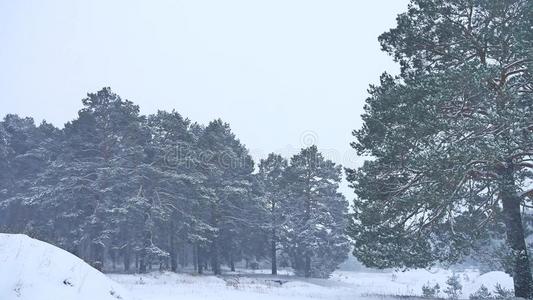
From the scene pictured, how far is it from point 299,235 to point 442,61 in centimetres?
2918

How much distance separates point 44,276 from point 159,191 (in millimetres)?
29276

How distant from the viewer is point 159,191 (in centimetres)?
3925

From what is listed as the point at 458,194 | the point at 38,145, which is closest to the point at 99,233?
the point at 38,145

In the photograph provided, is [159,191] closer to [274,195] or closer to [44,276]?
[274,195]

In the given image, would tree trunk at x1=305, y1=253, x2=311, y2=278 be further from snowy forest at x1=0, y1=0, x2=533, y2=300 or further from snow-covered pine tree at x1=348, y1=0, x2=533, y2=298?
snow-covered pine tree at x1=348, y1=0, x2=533, y2=298

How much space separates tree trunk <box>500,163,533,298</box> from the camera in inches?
594

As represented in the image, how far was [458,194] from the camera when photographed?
51.7 ft

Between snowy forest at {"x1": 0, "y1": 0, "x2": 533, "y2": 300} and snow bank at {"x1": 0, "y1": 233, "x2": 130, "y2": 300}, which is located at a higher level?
snowy forest at {"x1": 0, "y1": 0, "x2": 533, "y2": 300}

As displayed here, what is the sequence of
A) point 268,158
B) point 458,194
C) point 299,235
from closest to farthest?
point 458,194 < point 299,235 < point 268,158

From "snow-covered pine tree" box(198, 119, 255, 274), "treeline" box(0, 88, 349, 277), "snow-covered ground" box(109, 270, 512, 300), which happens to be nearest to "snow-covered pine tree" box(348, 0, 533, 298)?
"snow-covered ground" box(109, 270, 512, 300)

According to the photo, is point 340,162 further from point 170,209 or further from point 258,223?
point 170,209

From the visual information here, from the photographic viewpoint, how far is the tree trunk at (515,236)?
1509 centimetres

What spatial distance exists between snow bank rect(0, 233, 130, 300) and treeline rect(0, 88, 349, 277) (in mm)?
23209

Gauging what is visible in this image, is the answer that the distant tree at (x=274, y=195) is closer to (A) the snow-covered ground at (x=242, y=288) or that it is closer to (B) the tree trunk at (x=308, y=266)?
Result: (B) the tree trunk at (x=308, y=266)
